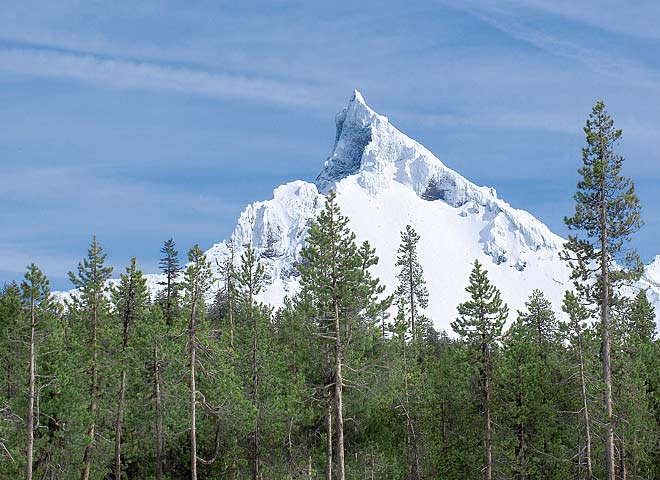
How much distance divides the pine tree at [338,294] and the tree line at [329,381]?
0.09 meters

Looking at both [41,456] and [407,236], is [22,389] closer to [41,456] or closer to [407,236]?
[41,456]

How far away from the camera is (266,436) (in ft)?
149

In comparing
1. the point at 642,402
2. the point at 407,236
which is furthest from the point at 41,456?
the point at 407,236

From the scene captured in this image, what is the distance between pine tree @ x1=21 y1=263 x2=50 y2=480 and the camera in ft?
114

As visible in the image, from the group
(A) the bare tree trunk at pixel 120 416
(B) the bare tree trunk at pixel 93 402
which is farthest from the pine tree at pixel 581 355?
(B) the bare tree trunk at pixel 93 402

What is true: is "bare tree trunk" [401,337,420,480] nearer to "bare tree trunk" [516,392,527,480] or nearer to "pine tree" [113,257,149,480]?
"bare tree trunk" [516,392,527,480]

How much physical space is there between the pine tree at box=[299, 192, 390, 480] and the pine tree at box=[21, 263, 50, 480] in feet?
36.9

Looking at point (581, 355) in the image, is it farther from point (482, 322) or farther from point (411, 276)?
point (411, 276)

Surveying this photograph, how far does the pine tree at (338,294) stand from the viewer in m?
36.5

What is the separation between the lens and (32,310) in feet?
116

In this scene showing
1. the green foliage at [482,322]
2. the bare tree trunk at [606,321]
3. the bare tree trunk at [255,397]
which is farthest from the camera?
the bare tree trunk at [255,397]

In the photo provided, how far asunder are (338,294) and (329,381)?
4142mm

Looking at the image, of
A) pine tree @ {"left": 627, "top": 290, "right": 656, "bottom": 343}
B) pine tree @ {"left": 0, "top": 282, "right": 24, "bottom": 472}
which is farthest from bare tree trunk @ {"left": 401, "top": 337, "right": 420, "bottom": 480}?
pine tree @ {"left": 0, "top": 282, "right": 24, "bottom": 472}

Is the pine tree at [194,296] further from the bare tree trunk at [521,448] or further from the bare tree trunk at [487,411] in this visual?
the bare tree trunk at [521,448]
